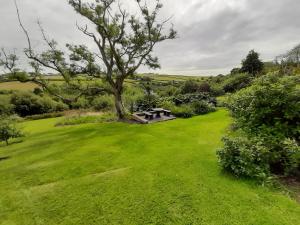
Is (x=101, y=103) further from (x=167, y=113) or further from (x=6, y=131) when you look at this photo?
(x=6, y=131)

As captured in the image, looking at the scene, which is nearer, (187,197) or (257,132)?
(187,197)

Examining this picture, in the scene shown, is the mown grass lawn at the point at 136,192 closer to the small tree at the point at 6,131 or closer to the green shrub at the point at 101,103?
the small tree at the point at 6,131

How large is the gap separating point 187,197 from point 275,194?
1.80m

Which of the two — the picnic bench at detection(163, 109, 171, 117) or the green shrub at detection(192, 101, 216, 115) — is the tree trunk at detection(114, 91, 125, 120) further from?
the green shrub at detection(192, 101, 216, 115)

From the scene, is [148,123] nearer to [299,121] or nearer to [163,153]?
[163,153]

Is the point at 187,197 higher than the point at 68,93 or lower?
lower

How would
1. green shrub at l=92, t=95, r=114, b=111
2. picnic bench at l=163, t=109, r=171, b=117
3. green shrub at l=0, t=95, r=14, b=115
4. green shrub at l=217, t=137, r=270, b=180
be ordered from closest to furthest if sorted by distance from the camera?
green shrub at l=217, t=137, r=270, b=180 < picnic bench at l=163, t=109, r=171, b=117 < green shrub at l=92, t=95, r=114, b=111 < green shrub at l=0, t=95, r=14, b=115

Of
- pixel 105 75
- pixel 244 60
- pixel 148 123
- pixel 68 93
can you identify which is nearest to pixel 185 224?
pixel 148 123

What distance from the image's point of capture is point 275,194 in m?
3.79

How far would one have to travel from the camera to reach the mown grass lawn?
334 centimetres

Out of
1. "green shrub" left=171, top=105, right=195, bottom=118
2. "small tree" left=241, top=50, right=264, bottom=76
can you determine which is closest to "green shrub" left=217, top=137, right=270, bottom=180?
"green shrub" left=171, top=105, right=195, bottom=118

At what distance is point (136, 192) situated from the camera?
4141 mm

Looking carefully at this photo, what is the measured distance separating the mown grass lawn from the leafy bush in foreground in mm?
583

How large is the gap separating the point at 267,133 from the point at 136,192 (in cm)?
381
